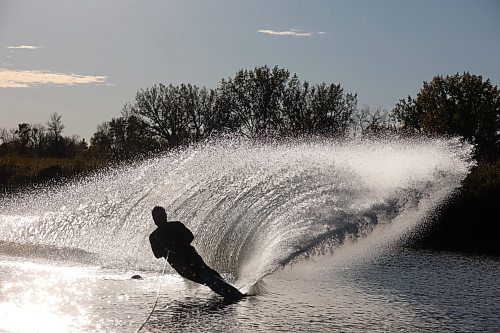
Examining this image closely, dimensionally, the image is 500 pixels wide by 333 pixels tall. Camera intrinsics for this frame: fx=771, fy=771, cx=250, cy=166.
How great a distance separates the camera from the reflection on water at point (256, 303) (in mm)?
12055

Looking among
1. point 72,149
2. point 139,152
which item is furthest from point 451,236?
point 72,149

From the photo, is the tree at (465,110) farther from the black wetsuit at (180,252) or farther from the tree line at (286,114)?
the black wetsuit at (180,252)

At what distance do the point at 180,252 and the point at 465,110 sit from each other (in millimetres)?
41380

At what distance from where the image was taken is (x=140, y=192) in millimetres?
22672

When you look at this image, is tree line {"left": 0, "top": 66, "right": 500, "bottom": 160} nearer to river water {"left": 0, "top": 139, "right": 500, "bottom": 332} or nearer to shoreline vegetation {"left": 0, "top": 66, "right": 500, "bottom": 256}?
shoreline vegetation {"left": 0, "top": 66, "right": 500, "bottom": 256}

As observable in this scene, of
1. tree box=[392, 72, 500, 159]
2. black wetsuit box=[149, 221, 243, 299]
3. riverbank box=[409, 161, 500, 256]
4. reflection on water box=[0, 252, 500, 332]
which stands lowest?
reflection on water box=[0, 252, 500, 332]

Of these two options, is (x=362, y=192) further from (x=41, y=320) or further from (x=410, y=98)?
(x=410, y=98)

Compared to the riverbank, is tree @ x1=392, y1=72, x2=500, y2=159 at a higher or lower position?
higher

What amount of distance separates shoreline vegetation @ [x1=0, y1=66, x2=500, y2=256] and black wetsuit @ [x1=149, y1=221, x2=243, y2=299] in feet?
68.6

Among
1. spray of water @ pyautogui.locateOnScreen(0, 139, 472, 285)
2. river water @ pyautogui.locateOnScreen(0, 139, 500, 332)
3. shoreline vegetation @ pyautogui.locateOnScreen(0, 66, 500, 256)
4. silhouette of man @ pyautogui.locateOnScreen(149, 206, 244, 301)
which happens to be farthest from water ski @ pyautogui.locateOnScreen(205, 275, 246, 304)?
shoreline vegetation @ pyautogui.locateOnScreen(0, 66, 500, 256)

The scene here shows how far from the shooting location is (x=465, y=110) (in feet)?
173

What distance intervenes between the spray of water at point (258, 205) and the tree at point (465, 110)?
1097 inches

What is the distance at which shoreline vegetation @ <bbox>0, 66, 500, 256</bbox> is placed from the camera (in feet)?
120

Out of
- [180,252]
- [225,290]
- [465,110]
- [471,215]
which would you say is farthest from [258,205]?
[465,110]
